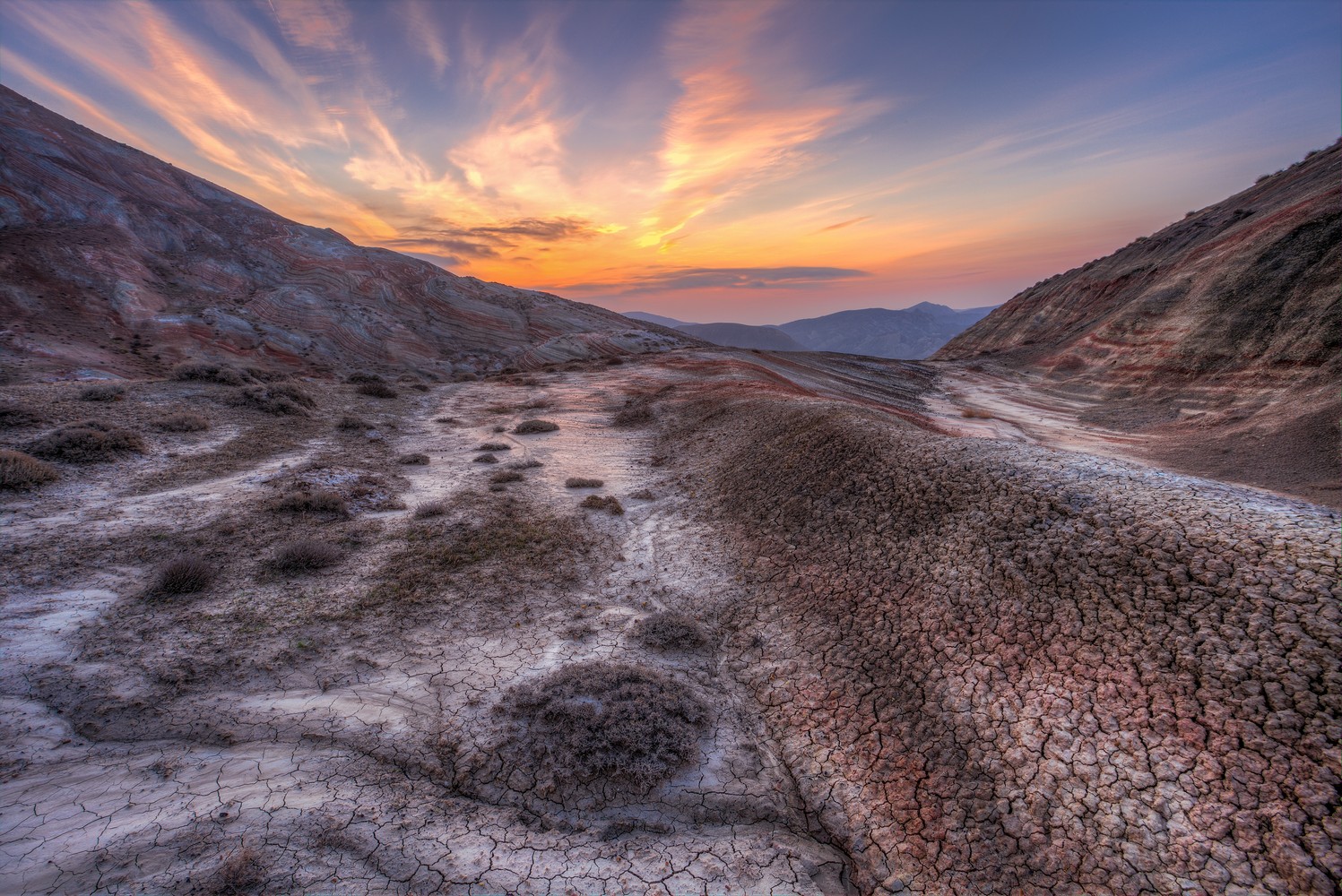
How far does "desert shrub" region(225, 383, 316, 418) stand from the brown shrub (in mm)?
8197

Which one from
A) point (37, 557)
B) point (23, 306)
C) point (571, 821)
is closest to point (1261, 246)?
point (571, 821)

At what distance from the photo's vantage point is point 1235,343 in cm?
2598

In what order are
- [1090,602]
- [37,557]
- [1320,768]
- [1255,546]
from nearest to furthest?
1. [1320,768]
2. [1255,546]
3. [1090,602]
4. [37,557]

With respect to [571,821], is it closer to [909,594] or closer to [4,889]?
[4,889]

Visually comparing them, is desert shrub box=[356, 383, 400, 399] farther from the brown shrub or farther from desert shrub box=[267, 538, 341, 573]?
desert shrub box=[267, 538, 341, 573]

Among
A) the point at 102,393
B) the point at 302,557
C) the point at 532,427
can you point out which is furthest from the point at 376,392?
the point at 302,557

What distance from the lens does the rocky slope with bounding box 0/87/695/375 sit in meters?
34.9

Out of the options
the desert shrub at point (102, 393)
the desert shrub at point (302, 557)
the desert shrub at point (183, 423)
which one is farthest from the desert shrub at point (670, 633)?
the desert shrub at point (102, 393)

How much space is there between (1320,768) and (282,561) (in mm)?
13353

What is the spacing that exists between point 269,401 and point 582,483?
13942mm

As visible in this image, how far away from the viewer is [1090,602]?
627cm

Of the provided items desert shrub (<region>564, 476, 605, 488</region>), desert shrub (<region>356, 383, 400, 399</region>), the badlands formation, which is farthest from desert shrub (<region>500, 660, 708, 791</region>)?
desert shrub (<region>356, 383, 400, 399</region>)

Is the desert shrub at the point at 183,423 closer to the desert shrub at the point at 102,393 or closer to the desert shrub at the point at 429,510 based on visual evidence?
the desert shrub at the point at 102,393

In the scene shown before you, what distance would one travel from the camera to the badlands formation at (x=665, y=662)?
4504 millimetres
